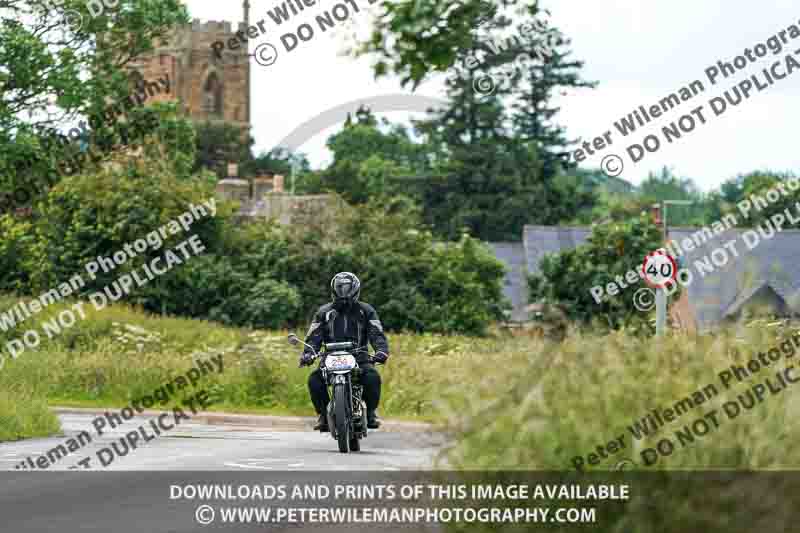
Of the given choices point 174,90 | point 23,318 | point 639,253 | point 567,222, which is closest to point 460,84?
point 567,222

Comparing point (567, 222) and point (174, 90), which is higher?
point (174, 90)

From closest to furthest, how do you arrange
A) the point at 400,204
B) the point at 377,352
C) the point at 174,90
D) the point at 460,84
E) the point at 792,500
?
the point at 792,500
the point at 377,352
the point at 400,204
the point at 460,84
the point at 174,90

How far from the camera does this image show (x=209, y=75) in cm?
15862

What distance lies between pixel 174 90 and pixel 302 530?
14489 centimetres

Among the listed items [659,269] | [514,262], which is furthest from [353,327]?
[514,262]

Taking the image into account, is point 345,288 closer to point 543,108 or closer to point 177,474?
point 177,474

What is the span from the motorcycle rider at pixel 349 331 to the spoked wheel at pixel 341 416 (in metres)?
0.31

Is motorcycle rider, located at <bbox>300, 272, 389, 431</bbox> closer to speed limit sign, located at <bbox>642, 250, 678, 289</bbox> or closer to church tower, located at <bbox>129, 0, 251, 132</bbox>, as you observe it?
speed limit sign, located at <bbox>642, 250, 678, 289</bbox>

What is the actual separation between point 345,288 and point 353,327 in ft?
1.52

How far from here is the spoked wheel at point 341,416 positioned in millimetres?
15337

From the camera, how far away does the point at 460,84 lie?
89938 mm

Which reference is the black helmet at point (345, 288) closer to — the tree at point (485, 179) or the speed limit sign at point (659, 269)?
the speed limit sign at point (659, 269)

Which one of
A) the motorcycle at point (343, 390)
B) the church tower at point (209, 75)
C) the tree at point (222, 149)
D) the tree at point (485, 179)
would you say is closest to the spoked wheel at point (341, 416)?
the motorcycle at point (343, 390)

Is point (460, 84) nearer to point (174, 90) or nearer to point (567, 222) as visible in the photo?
point (567, 222)
